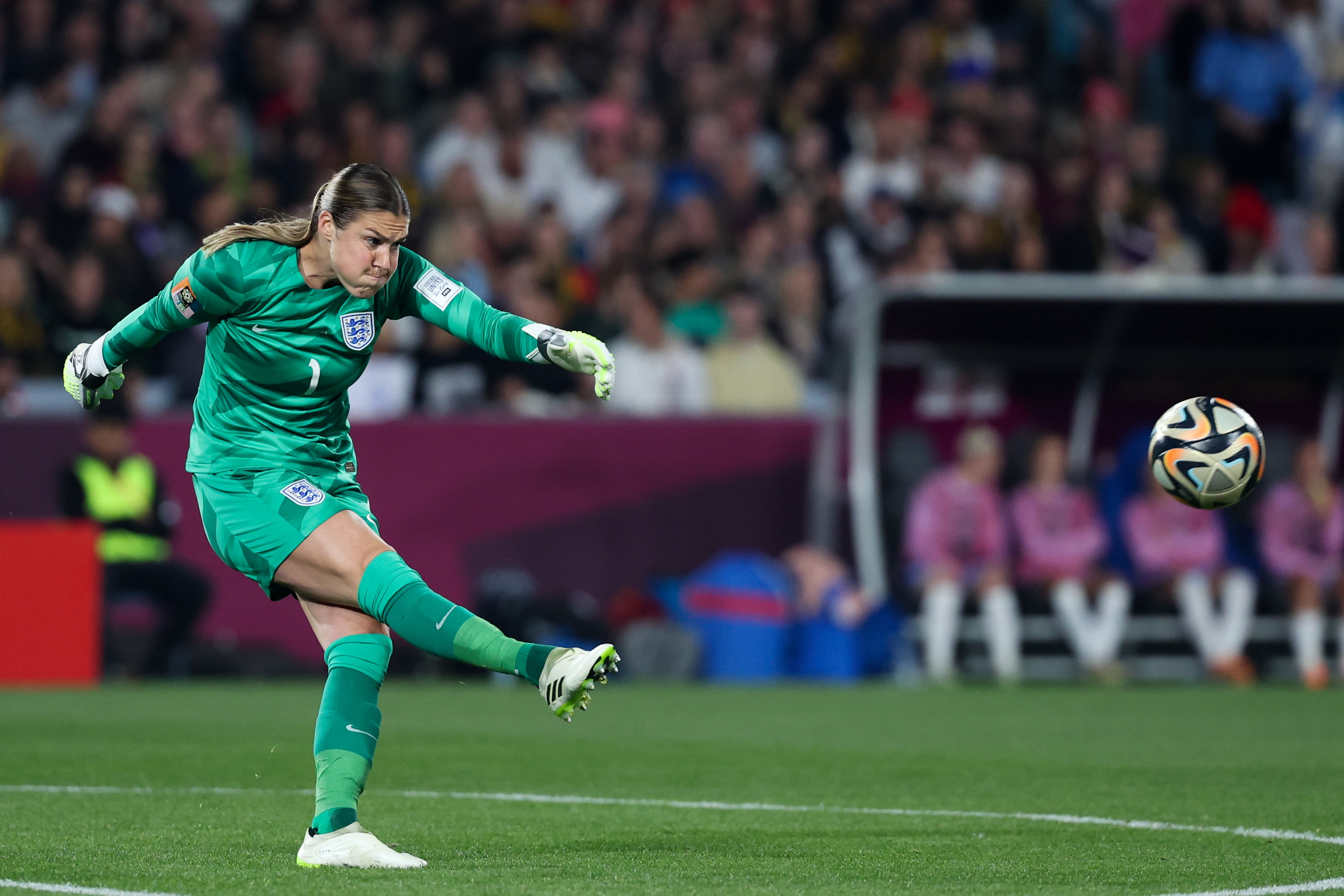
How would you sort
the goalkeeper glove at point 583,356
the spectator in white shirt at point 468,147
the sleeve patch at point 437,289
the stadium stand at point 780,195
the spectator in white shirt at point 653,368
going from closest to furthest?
the goalkeeper glove at point 583,356 → the sleeve patch at point 437,289 → the stadium stand at point 780,195 → the spectator in white shirt at point 653,368 → the spectator in white shirt at point 468,147

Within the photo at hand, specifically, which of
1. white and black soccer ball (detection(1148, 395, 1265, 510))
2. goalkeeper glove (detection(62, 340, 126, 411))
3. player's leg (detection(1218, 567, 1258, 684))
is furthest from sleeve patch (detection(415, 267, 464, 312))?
player's leg (detection(1218, 567, 1258, 684))

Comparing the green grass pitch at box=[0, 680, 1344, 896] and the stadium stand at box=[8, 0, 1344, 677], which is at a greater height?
the stadium stand at box=[8, 0, 1344, 677]

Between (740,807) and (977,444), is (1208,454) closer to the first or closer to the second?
(740,807)

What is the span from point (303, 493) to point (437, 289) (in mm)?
702

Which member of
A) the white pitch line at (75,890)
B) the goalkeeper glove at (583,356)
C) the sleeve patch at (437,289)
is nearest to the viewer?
the white pitch line at (75,890)

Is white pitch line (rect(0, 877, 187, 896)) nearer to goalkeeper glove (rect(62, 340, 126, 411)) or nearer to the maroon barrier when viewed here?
goalkeeper glove (rect(62, 340, 126, 411))

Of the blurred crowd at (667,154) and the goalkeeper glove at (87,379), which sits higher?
the blurred crowd at (667,154)

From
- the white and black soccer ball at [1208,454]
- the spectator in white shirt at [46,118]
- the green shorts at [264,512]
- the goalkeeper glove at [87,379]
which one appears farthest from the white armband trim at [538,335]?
the spectator in white shirt at [46,118]

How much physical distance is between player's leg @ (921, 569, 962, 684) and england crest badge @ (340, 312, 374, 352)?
8660 mm

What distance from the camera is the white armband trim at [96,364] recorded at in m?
5.77

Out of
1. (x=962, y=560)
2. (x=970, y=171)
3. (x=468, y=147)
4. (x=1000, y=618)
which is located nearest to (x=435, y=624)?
(x=1000, y=618)

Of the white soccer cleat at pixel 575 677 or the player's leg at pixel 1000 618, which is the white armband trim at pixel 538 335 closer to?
the white soccer cleat at pixel 575 677

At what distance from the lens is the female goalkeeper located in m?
5.47

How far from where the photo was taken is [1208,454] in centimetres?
742
